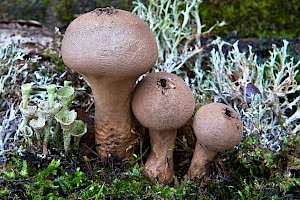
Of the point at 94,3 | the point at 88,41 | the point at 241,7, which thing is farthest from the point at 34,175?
the point at 241,7

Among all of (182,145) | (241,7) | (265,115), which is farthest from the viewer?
(241,7)

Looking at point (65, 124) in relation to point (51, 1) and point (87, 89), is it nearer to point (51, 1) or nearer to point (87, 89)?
point (87, 89)

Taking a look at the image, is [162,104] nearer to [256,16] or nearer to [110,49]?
[110,49]

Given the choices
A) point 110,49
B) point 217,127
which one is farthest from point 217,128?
point 110,49

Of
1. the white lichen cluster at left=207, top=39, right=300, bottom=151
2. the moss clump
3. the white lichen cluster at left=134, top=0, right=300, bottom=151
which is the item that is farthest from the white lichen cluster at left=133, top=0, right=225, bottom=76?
the moss clump

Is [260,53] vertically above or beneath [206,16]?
beneath

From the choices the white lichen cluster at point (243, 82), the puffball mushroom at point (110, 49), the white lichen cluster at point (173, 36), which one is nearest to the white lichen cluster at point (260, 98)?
the white lichen cluster at point (243, 82)

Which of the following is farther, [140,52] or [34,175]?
[34,175]

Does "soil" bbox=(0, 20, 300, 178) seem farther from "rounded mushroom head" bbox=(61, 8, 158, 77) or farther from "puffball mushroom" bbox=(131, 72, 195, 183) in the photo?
"rounded mushroom head" bbox=(61, 8, 158, 77)
